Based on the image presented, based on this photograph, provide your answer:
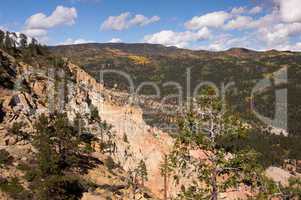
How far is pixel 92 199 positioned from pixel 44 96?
4363 cm

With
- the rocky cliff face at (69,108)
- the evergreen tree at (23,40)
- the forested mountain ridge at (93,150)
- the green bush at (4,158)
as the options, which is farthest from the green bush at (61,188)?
the evergreen tree at (23,40)

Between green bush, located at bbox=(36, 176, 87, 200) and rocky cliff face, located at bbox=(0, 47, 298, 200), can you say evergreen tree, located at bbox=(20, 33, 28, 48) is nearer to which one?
rocky cliff face, located at bbox=(0, 47, 298, 200)

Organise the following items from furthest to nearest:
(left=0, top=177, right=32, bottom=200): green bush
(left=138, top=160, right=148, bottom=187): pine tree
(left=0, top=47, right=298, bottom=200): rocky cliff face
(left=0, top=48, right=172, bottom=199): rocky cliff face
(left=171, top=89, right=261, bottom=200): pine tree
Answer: (left=138, top=160, right=148, bottom=187): pine tree
(left=0, top=48, right=172, bottom=199): rocky cliff face
(left=0, top=47, right=298, bottom=200): rocky cliff face
(left=0, top=177, right=32, bottom=200): green bush
(left=171, top=89, right=261, bottom=200): pine tree

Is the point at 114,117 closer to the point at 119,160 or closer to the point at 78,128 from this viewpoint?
the point at 119,160

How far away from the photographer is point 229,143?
2412cm

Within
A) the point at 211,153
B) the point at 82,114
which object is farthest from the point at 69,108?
the point at 211,153

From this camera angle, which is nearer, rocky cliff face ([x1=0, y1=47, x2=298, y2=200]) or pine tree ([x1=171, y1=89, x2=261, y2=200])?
pine tree ([x1=171, y1=89, x2=261, y2=200])

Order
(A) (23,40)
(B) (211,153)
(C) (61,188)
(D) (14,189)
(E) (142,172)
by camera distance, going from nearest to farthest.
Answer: (B) (211,153) → (D) (14,189) → (C) (61,188) → (E) (142,172) → (A) (23,40)

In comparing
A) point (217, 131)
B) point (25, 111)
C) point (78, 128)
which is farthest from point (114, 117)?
point (217, 131)

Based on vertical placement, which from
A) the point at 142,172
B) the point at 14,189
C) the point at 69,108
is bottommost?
the point at 142,172

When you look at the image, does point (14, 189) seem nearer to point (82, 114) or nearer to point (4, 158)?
point (4, 158)

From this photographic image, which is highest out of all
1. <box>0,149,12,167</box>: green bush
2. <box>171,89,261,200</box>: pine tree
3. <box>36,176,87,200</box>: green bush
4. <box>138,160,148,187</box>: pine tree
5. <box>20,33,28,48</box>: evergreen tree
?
<box>20,33,28,48</box>: evergreen tree

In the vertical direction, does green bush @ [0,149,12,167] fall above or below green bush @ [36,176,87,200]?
above

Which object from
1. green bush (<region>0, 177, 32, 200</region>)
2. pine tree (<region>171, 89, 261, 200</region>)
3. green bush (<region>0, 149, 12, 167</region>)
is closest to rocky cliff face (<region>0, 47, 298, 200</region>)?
green bush (<region>0, 149, 12, 167</region>)
